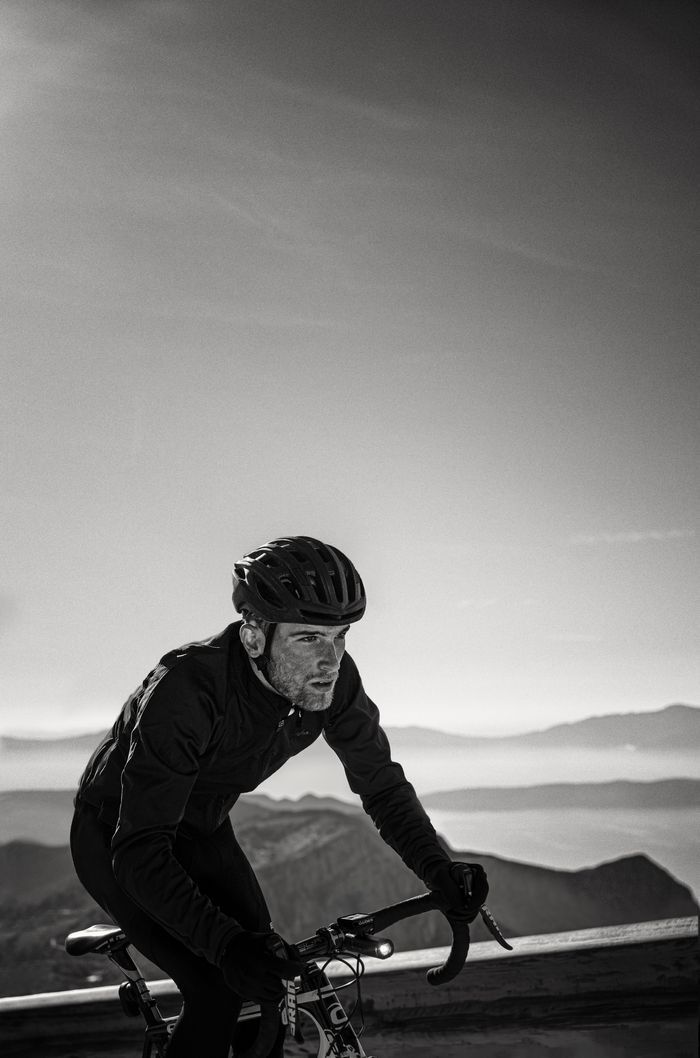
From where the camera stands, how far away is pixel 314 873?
16.9ft

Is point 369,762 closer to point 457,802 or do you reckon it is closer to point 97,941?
point 97,941

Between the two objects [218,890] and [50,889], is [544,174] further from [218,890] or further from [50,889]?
[50,889]

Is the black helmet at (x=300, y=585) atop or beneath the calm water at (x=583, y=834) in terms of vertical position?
atop

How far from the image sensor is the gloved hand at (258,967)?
35.5 inches

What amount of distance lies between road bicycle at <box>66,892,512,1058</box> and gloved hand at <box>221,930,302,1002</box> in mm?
41

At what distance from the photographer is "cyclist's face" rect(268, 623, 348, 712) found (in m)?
1.22

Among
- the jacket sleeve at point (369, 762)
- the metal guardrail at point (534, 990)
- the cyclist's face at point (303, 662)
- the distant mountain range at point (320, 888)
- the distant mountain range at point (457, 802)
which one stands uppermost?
the cyclist's face at point (303, 662)

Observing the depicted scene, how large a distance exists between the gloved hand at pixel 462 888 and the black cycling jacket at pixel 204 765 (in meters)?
0.05

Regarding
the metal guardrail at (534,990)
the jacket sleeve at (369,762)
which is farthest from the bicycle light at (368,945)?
the metal guardrail at (534,990)

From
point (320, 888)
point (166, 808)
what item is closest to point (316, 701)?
point (166, 808)

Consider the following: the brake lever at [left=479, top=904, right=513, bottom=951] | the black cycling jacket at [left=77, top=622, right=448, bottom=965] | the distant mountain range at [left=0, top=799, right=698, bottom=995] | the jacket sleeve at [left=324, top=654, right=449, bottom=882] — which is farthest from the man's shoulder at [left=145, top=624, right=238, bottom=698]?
the distant mountain range at [left=0, top=799, right=698, bottom=995]

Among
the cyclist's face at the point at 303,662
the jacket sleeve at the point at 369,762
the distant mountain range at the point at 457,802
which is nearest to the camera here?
the cyclist's face at the point at 303,662

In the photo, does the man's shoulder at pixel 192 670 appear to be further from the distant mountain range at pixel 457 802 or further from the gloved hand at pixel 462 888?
the distant mountain range at pixel 457 802

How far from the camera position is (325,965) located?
42.2 inches
